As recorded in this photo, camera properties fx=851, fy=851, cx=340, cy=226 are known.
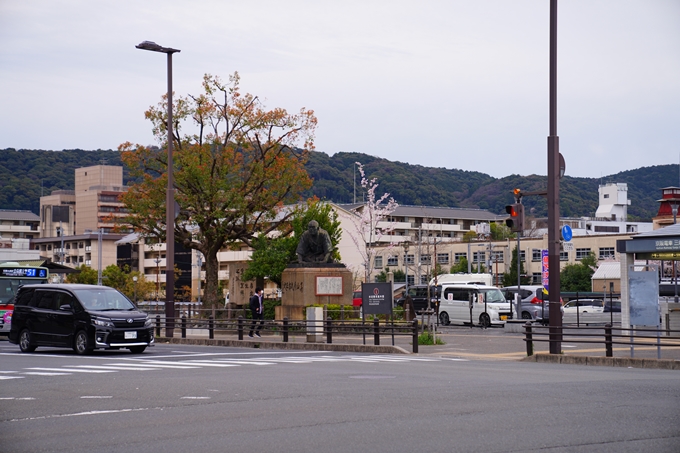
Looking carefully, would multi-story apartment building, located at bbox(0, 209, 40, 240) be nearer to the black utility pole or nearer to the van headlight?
the van headlight

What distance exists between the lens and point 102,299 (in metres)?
22.0

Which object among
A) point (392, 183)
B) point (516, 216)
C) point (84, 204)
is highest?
point (392, 183)

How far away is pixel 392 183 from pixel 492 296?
105 metres

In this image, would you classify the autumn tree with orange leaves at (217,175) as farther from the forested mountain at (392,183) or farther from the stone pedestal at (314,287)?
the forested mountain at (392,183)

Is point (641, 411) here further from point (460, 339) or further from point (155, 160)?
point (155, 160)

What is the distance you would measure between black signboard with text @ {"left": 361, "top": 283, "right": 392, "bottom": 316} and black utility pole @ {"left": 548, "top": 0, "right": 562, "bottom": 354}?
719cm

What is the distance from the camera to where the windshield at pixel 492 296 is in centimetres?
4188

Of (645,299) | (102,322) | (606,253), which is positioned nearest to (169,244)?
(102,322)

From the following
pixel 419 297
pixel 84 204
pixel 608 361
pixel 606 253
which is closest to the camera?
pixel 608 361

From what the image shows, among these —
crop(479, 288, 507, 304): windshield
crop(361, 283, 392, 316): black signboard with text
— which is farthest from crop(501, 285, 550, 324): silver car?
crop(361, 283, 392, 316): black signboard with text

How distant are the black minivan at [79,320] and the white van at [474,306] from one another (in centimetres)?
2237

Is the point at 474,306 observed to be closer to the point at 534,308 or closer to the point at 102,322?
the point at 534,308

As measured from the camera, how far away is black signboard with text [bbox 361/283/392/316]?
86.8ft

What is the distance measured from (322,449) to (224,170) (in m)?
32.6
